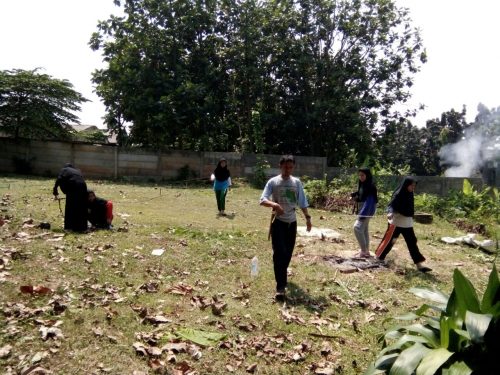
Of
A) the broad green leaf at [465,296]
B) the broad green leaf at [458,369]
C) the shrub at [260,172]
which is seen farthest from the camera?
the shrub at [260,172]

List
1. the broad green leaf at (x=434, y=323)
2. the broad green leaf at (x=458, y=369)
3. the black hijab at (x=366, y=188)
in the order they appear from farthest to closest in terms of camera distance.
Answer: the black hijab at (x=366, y=188) < the broad green leaf at (x=434, y=323) < the broad green leaf at (x=458, y=369)

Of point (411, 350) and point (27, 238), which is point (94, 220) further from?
point (411, 350)

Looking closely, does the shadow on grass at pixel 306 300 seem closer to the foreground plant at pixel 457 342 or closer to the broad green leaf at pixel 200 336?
the broad green leaf at pixel 200 336

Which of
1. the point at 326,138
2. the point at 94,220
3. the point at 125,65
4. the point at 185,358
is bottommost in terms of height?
the point at 185,358

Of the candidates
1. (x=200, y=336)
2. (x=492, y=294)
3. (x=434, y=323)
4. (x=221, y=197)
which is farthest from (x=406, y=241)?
(x=221, y=197)

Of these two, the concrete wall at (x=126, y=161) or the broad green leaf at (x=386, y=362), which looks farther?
the concrete wall at (x=126, y=161)

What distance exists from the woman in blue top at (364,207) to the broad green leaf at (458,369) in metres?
5.41

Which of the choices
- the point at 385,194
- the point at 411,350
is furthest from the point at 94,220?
the point at 385,194

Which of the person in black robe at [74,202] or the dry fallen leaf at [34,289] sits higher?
the person in black robe at [74,202]

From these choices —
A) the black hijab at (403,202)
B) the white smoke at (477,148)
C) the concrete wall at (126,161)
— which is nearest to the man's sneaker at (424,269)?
the black hijab at (403,202)

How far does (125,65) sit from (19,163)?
702 cm

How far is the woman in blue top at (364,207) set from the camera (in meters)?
8.25

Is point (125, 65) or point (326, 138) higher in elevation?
point (125, 65)

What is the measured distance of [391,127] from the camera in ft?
79.5
